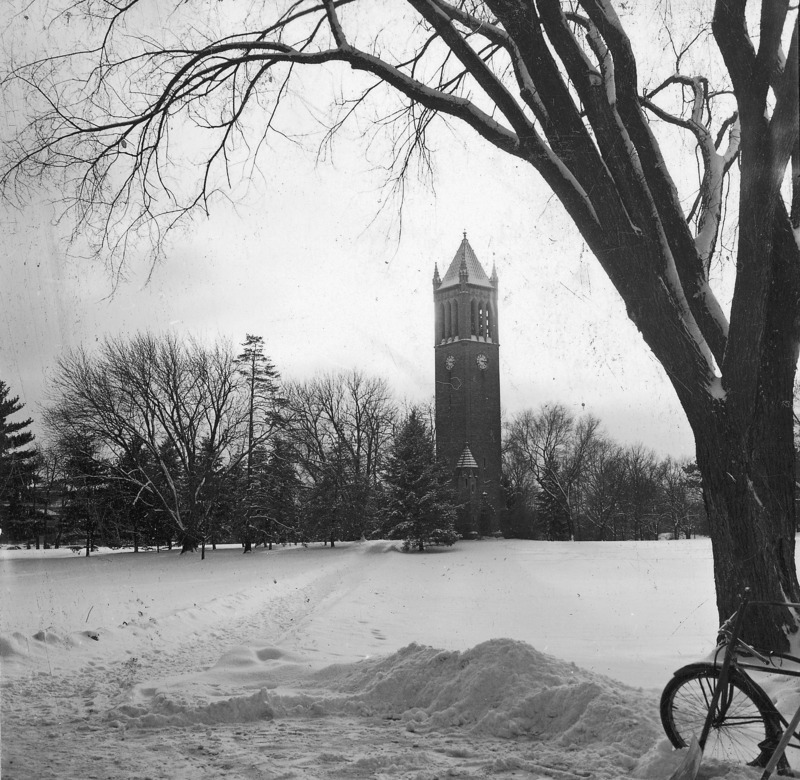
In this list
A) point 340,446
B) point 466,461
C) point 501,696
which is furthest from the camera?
point 466,461

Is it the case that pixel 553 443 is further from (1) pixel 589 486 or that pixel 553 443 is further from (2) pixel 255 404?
(2) pixel 255 404

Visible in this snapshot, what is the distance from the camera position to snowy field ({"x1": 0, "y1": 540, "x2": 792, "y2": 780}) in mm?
3795

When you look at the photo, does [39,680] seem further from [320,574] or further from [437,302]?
[437,302]

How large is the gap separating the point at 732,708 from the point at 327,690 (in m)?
3.04

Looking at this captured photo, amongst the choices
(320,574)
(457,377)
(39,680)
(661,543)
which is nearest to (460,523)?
(457,377)

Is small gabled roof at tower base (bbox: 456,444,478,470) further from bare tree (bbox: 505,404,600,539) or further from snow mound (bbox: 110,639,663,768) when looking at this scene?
snow mound (bbox: 110,639,663,768)

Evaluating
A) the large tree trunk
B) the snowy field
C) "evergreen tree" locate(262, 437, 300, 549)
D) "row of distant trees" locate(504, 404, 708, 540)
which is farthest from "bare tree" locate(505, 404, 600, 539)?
the large tree trunk

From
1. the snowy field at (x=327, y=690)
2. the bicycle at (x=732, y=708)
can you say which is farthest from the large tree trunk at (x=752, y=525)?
the bicycle at (x=732, y=708)

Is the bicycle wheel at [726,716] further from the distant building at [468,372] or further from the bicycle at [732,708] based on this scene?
the distant building at [468,372]

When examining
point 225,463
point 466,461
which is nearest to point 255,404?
point 225,463

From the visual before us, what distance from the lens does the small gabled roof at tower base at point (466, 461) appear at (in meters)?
45.7

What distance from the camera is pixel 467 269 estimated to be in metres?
47.8

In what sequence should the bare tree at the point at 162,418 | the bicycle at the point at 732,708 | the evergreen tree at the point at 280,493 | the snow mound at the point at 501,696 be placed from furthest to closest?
the evergreen tree at the point at 280,493 → the bare tree at the point at 162,418 → the snow mound at the point at 501,696 → the bicycle at the point at 732,708

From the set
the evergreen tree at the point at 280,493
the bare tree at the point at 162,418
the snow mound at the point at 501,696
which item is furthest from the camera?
the evergreen tree at the point at 280,493
